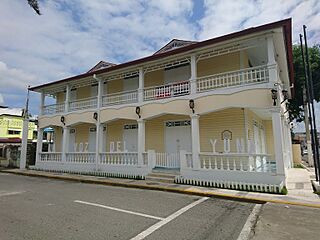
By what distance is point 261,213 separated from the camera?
19.0 ft

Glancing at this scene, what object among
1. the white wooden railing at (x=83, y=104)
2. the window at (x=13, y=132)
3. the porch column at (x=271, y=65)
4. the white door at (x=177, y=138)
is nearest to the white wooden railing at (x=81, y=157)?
the white wooden railing at (x=83, y=104)

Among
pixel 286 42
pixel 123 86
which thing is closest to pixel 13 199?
pixel 123 86

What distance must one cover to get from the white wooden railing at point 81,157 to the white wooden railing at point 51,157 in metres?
0.86

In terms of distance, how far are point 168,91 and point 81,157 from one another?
700 cm

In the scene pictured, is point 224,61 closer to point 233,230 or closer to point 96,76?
point 96,76

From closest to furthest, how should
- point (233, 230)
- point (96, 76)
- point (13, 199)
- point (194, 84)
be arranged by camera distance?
point (233, 230) → point (13, 199) → point (194, 84) → point (96, 76)

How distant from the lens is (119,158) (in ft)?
41.0

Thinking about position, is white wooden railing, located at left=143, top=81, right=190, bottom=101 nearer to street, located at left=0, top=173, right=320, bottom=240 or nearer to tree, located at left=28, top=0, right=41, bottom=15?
street, located at left=0, top=173, right=320, bottom=240

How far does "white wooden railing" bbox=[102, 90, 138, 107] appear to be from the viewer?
12.9 m

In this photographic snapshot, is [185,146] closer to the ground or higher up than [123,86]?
closer to the ground

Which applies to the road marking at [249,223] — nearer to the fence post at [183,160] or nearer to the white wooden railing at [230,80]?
the fence post at [183,160]

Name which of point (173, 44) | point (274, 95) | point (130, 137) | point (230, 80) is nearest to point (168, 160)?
point (130, 137)

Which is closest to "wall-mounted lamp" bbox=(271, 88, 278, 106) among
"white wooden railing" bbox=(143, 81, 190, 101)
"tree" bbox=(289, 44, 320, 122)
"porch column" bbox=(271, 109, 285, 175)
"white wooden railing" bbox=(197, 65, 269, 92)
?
"porch column" bbox=(271, 109, 285, 175)

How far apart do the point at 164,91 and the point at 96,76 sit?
476cm
